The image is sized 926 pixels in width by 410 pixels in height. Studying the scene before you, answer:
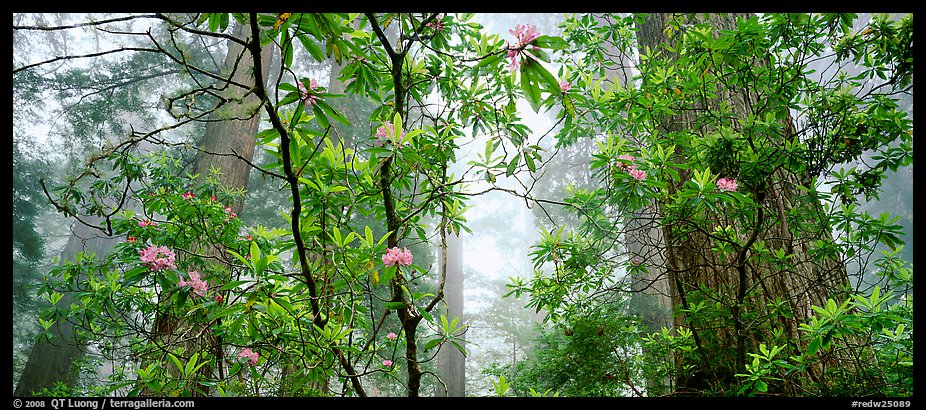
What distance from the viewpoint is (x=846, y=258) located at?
6.06 ft

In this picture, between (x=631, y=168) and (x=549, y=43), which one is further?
(x=631, y=168)

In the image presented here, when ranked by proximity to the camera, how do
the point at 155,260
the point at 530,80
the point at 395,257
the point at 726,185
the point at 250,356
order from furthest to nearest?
1. the point at 250,356
2. the point at 726,185
3. the point at 155,260
4. the point at 395,257
5. the point at 530,80

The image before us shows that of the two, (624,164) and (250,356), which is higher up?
(624,164)

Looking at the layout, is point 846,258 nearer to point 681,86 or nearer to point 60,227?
point 681,86

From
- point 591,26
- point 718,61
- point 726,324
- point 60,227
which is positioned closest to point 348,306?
point 726,324

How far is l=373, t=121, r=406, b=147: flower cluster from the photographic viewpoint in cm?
129

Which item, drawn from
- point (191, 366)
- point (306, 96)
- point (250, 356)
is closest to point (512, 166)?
point (306, 96)

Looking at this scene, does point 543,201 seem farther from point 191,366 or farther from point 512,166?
point 191,366

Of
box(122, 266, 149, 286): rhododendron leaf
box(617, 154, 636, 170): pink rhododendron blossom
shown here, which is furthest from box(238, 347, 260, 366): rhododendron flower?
box(617, 154, 636, 170): pink rhododendron blossom

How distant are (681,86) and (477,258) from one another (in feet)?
61.5

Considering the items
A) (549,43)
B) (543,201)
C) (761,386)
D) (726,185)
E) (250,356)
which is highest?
(549,43)

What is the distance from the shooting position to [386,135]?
136 cm

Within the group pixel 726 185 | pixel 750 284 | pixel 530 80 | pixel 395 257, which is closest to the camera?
pixel 530 80

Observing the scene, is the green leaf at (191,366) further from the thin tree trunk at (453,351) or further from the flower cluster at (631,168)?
the thin tree trunk at (453,351)
